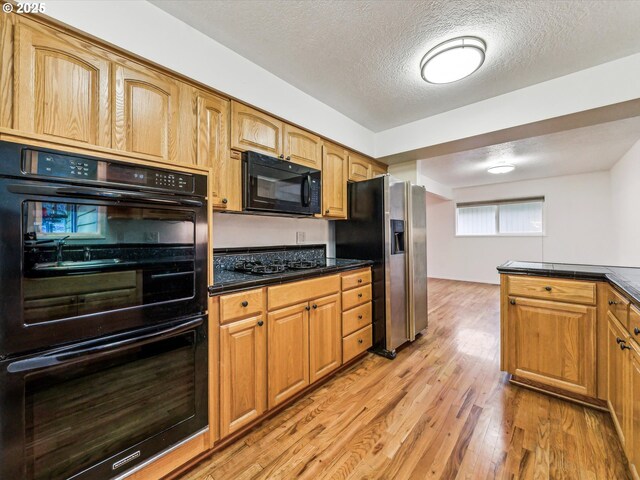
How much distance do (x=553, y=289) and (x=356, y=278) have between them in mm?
1463

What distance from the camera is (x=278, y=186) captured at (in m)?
2.12

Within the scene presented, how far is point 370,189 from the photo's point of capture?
108 inches

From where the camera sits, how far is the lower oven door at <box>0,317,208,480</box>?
0.93 m

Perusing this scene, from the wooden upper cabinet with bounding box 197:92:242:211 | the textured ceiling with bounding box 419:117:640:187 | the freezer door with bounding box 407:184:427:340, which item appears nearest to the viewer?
the wooden upper cabinet with bounding box 197:92:242:211

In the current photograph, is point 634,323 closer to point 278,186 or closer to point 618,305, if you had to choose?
point 618,305

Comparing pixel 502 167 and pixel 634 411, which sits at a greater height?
pixel 502 167

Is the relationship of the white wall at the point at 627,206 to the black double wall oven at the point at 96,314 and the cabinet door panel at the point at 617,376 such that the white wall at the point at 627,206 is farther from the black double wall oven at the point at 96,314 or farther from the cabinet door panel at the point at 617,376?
the black double wall oven at the point at 96,314

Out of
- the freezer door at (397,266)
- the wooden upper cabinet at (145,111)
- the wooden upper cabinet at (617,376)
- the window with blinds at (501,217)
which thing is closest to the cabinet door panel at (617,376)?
the wooden upper cabinet at (617,376)

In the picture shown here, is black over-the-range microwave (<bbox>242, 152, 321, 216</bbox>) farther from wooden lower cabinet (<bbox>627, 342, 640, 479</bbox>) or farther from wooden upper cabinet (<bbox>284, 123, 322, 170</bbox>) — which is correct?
wooden lower cabinet (<bbox>627, 342, 640, 479</bbox>)

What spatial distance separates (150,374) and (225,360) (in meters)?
0.37

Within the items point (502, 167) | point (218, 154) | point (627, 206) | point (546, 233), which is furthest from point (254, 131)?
point (546, 233)

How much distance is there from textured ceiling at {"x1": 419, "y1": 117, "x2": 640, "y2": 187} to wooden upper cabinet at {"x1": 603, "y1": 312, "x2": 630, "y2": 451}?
271cm


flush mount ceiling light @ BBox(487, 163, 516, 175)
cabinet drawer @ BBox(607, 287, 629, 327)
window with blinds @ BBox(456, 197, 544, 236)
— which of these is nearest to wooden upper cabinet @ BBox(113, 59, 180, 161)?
cabinet drawer @ BBox(607, 287, 629, 327)

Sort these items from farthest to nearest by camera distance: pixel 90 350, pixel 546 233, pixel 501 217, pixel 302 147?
pixel 501 217 → pixel 546 233 → pixel 302 147 → pixel 90 350
